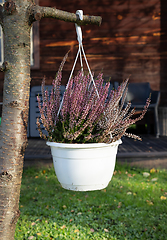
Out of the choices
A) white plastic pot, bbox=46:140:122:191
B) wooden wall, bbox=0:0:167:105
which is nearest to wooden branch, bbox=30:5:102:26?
white plastic pot, bbox=46:140:122:191

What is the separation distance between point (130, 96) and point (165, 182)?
312 cm

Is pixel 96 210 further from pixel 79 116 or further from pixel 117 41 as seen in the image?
pixel 117 41

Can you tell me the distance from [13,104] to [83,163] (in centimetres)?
54

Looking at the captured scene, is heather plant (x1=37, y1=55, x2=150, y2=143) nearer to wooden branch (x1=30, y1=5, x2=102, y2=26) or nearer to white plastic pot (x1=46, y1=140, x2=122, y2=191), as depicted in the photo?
white plastic pot (x1=46, y1=140, x2=122, y2=191)

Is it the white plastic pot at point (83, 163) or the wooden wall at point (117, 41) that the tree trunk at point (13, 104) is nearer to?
the white plastic pot at point (83, 163)

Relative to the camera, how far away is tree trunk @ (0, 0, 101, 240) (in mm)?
1375

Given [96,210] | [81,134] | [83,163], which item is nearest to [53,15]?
[81,134]

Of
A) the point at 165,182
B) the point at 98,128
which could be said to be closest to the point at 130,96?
the point at 165,182

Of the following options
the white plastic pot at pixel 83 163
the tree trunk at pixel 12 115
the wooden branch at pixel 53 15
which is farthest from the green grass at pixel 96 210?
the wooden branch at pixel 53 15

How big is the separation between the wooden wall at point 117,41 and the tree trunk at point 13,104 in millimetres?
5050

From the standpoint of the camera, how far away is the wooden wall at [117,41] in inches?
249

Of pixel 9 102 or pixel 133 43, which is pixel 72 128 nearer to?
pixel 9 102

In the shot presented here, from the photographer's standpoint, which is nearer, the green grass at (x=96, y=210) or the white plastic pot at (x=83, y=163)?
the white plastic pot at (x=83, y=163)

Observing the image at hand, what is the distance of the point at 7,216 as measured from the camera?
1389 millimetres
